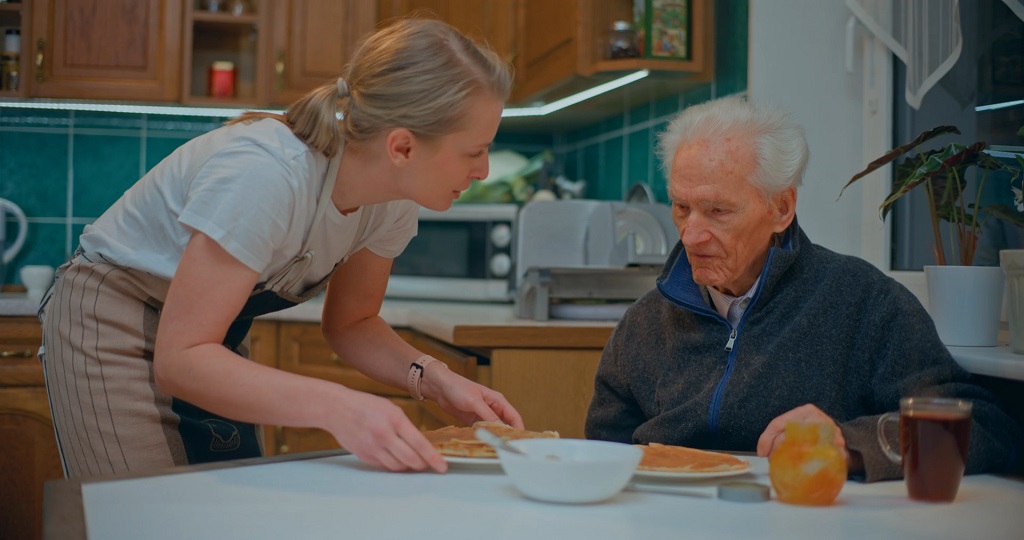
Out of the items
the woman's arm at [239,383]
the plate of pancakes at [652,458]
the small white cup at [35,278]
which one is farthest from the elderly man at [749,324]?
the small white cup at [35,278]

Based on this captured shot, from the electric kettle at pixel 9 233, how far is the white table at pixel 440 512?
2849 mm

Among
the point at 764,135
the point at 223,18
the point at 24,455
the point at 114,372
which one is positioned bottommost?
the point at 24,455

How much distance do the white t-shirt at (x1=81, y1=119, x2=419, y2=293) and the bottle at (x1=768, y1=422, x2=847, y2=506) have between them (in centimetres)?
61

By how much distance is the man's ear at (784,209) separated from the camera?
1593 mm

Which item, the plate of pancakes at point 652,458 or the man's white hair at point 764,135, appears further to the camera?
the man's white hair at point 764,135

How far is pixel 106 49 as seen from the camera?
11.4ft

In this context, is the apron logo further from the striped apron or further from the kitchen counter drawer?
the kitchen counter drawer

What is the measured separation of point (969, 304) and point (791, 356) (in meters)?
0.36

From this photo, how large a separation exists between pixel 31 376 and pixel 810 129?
226cm

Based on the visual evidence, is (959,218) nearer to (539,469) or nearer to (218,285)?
(539,469)

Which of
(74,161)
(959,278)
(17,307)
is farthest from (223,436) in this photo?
(74,161)

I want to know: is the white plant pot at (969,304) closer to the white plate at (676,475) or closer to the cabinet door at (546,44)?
the white plate at (676,475)

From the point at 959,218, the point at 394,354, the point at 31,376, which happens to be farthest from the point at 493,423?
the point at 31,376

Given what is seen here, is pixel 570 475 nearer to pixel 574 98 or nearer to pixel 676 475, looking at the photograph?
pixel 676 475
